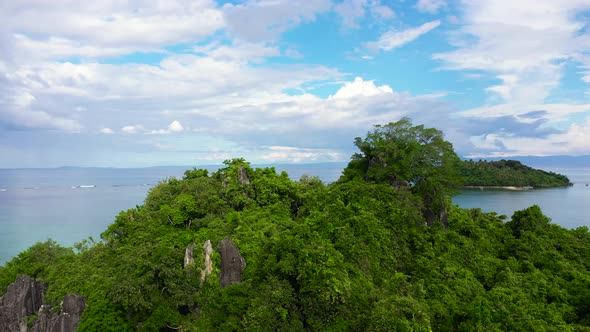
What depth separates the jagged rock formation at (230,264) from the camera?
66.6 feet

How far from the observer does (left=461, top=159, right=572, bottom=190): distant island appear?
9875 cm

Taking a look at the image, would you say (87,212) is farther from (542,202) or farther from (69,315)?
(542,202)

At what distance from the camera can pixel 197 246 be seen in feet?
70.1

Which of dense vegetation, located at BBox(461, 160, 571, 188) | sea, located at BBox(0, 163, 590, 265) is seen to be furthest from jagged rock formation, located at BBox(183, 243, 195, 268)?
dense vegetation, located at BBox(461, 160, 571, 188)

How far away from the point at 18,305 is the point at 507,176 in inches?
4113

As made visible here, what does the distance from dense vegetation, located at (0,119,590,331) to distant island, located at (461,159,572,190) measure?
253 ft

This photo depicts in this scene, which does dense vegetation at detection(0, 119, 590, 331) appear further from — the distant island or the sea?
the distant island

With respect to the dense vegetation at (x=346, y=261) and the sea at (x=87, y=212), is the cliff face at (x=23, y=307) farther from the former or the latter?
the sea at (x=87, y=212)

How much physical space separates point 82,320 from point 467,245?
73.2 feet

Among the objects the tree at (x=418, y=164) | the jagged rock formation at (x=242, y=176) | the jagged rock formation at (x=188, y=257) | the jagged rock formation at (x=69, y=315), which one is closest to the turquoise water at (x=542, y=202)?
the tree at (x=418, y=164)

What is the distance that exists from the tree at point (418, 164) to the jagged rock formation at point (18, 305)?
942 inches

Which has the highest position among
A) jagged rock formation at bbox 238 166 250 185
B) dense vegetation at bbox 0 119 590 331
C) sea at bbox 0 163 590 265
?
jagged rock formation at bbox 238 166 250 185

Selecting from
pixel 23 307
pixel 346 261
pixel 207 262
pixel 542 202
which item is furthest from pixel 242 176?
pixel 542 202

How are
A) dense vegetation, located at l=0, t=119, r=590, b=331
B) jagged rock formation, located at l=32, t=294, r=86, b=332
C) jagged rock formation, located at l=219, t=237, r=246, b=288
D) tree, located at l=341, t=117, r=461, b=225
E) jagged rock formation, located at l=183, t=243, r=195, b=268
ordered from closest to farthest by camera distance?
dense vegetation, located at l=0, t=119, r=590, b=331, jagged rock formation, located at l=32, t=294, r=86, b=332, jagged rock formation, located at l=219, t=237, r=246, b=288, jagged rock formation, located at l=183, t=243, r=195, b=268, tree, located at l=341, t=117, r=461, b=225
